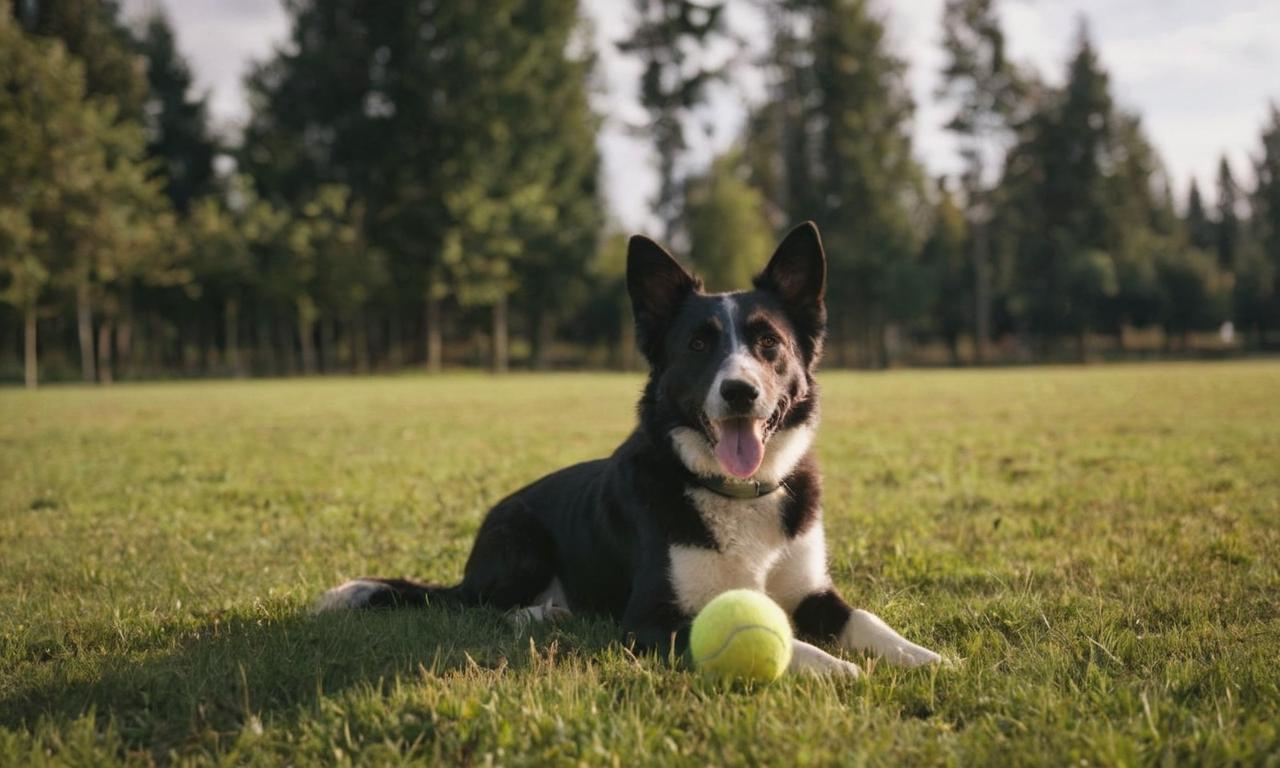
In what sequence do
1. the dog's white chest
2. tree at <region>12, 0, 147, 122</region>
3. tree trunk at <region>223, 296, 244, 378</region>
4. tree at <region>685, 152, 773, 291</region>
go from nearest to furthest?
1. the dog's white chest
2. tree at <region>12, 0, 147, 122</region>
3. tree trunk at <region>223, 296, 244, 378</region>
4. tree at <region>685, 152, 773, 291</region>

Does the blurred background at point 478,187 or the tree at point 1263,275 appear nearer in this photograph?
the blurred background at point 478,187

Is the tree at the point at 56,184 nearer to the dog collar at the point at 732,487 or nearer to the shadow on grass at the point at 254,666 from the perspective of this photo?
the shadow on grass at the point at 254,666

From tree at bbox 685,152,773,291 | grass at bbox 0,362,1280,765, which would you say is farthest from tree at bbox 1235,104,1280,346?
grass at bbox 0,362,1280,765

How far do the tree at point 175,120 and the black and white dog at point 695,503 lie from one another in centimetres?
5384

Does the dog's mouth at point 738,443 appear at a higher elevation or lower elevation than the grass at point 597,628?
higher

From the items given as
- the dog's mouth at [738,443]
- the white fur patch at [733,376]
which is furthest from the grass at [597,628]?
the white fur patch at [733,376]

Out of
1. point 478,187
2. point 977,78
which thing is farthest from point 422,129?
point 977,78

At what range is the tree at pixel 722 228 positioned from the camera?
1832 inches

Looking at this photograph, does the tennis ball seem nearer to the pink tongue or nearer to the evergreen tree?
the pink tongue

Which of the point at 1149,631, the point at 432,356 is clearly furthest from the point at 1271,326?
the point at 1149,631

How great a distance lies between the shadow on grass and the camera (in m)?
3.23

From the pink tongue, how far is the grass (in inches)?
40.9

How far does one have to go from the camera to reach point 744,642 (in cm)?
340

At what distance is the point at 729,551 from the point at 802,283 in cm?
163
